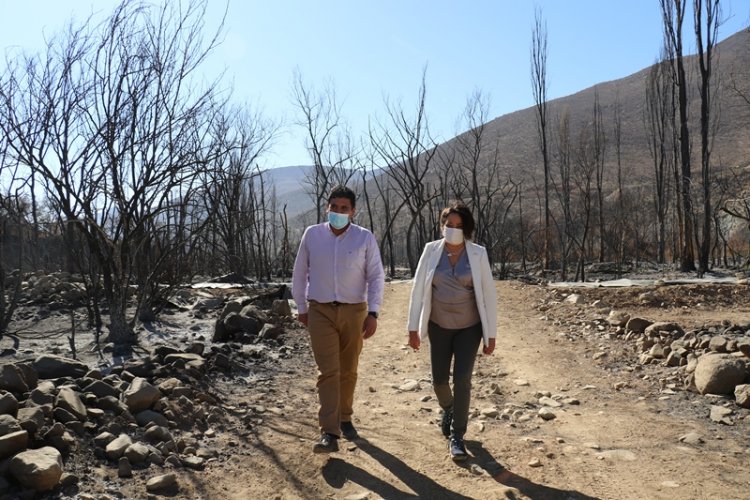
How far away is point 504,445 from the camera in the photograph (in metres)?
4.00

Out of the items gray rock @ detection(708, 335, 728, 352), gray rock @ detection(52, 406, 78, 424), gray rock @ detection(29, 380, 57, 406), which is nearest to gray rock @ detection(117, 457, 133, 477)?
gray rock @ detection(52, 406, 78, 424)

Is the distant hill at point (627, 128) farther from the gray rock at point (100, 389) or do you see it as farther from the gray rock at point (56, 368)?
the gray rock at point (100, 389)

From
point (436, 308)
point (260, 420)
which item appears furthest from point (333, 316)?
point (260, 420)

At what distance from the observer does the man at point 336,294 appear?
12.5ft

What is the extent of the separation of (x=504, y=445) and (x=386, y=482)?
3.33ft

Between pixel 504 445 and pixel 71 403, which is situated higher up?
pixel 71 403

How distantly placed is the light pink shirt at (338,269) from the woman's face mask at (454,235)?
48 cm

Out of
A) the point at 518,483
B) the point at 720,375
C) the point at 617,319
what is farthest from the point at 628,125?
the point at 518,483

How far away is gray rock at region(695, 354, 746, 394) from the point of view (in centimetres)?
488

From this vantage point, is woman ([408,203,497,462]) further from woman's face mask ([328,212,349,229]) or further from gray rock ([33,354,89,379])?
gray rock ([33,354,89,379])

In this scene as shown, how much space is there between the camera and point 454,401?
12.1 feet

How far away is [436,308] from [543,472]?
3.81ft

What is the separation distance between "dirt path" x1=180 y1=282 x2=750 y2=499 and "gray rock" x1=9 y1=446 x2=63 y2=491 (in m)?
0.70

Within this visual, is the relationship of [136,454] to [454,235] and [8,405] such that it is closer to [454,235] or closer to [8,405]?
[8,405]
